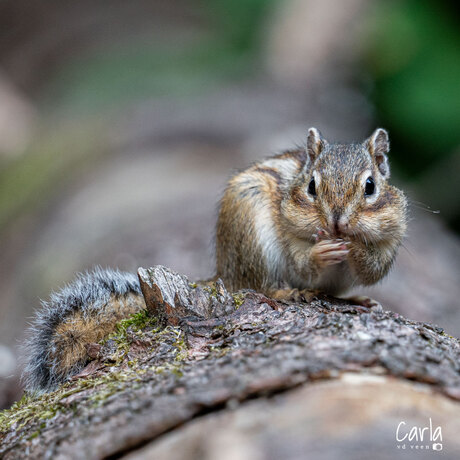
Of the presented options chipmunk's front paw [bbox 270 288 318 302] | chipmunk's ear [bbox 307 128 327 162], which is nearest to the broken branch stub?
chipmunk's front paw [bbox 270 288 318 302]

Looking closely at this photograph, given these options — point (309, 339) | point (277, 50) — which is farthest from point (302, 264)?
point (277, 50)

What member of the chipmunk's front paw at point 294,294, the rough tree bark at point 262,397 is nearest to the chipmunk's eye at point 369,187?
the chipmunk's front paw at point 294,294

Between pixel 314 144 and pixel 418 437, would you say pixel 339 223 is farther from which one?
pixel 418 437

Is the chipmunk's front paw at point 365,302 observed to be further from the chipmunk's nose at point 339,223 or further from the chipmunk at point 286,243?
the chipmunk's nose at point 339,223

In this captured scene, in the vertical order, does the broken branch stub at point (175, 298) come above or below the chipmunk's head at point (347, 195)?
below

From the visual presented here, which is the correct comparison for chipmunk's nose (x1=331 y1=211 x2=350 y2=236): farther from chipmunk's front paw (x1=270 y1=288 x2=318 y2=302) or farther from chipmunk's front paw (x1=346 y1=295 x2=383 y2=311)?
chipmunk's front paw (x1=346 y1=295 x2=383 y2=311)

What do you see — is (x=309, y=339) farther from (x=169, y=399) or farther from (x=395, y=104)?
(x=395, y=104)

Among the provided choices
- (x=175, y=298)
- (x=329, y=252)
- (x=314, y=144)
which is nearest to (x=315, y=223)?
(x=329, y=252)
